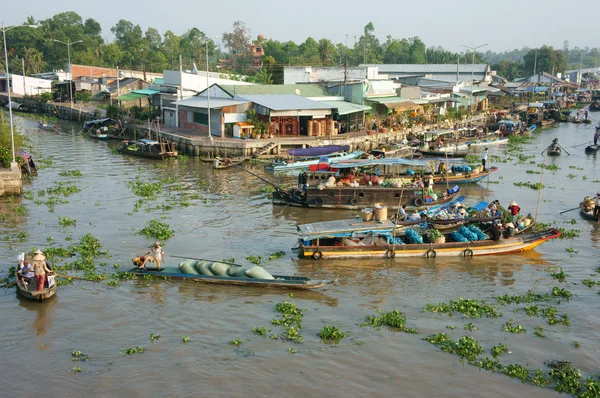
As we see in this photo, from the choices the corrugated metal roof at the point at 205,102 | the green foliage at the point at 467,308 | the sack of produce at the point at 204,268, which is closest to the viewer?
the green foliage at the point at 467,308

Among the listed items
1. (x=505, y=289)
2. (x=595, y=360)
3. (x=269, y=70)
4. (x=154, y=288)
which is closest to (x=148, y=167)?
(x=154, y=288)

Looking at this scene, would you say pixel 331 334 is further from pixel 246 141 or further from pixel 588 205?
pixel 246 141

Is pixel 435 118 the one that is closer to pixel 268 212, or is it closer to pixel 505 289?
pixel 268 212

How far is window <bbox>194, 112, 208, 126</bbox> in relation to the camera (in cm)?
4600

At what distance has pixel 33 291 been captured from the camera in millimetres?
16516

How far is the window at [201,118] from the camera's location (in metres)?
46.0

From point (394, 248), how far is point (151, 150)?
1026 inches

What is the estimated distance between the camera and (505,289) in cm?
1889

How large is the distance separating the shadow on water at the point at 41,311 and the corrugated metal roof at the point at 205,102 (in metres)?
27.8

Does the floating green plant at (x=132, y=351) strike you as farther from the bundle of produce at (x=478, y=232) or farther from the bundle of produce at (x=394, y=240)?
the bundle of produce at (x=478, y=232)

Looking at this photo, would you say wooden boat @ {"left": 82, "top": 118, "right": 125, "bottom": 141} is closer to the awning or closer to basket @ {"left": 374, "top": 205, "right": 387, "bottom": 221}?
the awning

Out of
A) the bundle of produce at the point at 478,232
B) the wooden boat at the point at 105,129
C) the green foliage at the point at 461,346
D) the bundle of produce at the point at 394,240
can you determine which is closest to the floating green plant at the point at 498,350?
the green foliage at the point at 461,346

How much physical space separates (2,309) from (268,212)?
13699mm

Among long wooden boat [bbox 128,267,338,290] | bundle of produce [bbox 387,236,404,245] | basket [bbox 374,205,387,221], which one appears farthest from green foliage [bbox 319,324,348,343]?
basket [bbox 374,205,387,221]
